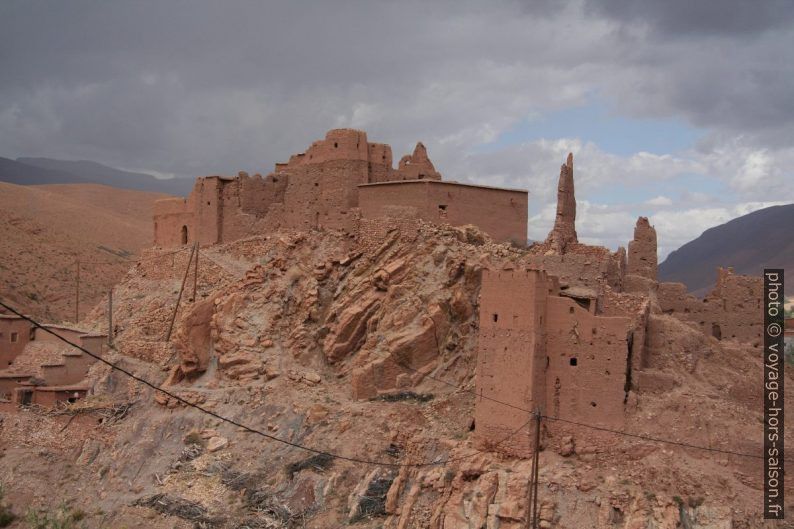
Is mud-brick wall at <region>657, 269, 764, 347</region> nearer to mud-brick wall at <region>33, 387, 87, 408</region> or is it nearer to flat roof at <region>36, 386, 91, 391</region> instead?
flat roof at <region>36, 386, 91, 391</region>

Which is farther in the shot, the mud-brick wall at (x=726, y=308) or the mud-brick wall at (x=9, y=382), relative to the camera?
the mud-brick wall at (x=9, y=382)

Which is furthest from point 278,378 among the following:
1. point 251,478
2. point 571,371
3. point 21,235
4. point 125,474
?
point 21,235

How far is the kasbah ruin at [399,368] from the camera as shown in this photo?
21.8m

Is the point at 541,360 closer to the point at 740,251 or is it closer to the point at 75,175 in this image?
the point at 740,251

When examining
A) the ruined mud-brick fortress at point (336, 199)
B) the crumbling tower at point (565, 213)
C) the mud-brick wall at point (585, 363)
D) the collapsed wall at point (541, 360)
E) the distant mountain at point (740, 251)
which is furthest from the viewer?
the distant mountain at point (740, 251)

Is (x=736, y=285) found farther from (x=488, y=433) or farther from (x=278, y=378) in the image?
(x=278, y=378)

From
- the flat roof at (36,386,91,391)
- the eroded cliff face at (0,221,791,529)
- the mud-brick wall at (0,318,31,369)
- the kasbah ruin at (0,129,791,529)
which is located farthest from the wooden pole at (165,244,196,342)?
the mud-brick wall at (0,318,31,369)

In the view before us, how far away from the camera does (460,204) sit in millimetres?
30234

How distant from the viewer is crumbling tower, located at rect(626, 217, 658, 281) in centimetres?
2870

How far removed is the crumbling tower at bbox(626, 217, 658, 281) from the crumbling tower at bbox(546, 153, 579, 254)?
190cm

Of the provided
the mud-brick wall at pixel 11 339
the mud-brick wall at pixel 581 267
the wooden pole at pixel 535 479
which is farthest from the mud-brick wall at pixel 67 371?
the wooden pole at pixel 535 479

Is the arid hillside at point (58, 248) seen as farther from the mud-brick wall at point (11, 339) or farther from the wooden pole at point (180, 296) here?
the wooden pole at point (180, 296)

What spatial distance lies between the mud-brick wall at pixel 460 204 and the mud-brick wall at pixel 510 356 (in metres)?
7.01

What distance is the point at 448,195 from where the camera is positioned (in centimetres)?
3012
